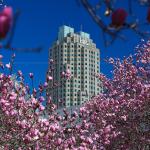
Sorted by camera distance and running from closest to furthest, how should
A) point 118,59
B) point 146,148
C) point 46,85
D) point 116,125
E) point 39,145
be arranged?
point 39,145
point 46,85
point 146,148
point 116,125
point 118,59

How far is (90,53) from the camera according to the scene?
62.4 metres

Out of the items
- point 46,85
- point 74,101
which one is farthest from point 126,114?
point 74,101

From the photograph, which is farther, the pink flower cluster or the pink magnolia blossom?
the pink flower cluster

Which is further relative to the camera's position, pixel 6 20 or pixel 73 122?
pixel 73 122

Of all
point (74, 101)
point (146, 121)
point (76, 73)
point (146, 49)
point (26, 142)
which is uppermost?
point (76, 73)

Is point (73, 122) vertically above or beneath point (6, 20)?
above

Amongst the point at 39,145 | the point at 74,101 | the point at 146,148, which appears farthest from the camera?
the point at 74,101

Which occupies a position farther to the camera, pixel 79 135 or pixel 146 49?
pixel 146 49

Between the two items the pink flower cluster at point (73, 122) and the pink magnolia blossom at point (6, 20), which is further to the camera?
the pink flower cluster at point (73, 122)

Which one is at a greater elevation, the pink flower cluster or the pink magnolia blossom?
the pink flower cluster

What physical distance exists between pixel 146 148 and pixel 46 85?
3.34 metres

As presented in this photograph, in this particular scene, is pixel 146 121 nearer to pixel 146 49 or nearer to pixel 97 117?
pixel 97 117

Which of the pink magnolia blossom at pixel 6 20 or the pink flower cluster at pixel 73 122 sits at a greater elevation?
the pink flower cluster at pixel 73 122

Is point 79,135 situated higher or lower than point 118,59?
lower
